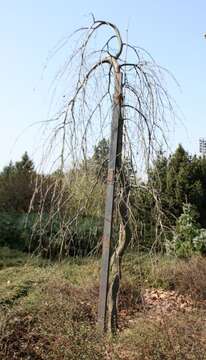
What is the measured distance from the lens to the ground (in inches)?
157

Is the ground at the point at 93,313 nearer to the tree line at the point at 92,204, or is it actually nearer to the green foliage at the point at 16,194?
the tree line at the point at 92,204

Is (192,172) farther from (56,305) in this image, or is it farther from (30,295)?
(56,305)

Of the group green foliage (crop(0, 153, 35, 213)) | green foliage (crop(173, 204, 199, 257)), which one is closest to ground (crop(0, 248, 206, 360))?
green foliage (crop(173, 204, 199, 257))

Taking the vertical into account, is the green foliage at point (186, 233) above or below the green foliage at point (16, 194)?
below

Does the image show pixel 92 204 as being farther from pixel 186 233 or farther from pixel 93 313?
pixel 186 233

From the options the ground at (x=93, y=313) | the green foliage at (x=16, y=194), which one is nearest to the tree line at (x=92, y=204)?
the green foliage at (x=16, y=194)

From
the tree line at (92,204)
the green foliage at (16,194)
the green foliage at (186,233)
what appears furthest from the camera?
the green foliage at (16,194)

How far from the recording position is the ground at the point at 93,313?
3.99 meters

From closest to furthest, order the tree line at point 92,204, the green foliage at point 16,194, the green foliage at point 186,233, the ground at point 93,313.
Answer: the ground at point 93,313 → the tree line at point 92,204 → the green foliage at point 186,233 → the green foliage at point 16,194

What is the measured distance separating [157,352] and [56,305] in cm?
143

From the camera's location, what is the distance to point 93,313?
5652 mm

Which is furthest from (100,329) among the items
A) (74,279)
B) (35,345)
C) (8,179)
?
(8,179)

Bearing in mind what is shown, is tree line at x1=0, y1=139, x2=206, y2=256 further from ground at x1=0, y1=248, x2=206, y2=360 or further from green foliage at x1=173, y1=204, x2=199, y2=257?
ground at x1=0, y1=248, x2=206, y2=360

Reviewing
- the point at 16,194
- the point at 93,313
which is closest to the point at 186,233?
the point at 93,313
